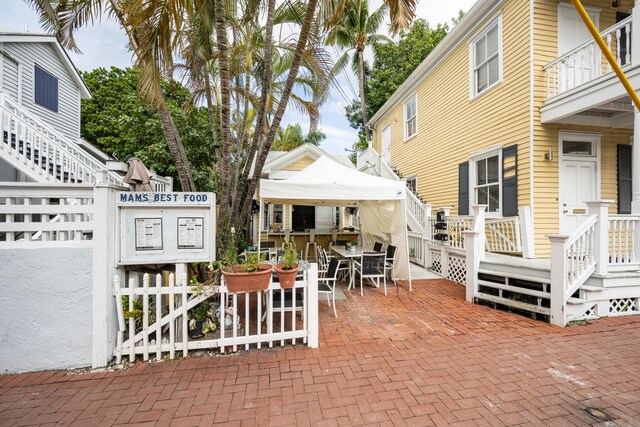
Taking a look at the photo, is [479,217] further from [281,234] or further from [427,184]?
[281,234]

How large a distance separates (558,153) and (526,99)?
1.47 m

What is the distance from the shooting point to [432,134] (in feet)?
34.4

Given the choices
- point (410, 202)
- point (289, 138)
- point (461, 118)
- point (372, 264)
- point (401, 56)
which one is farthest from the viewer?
Result: point (289, 138)

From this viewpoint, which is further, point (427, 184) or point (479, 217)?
point (427, 184)

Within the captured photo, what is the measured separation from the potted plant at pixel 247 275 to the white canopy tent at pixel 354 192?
2.06 meters

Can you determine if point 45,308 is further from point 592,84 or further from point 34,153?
point 592,84

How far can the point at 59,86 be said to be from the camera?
1116 centimetres

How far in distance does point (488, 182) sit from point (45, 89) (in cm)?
1592

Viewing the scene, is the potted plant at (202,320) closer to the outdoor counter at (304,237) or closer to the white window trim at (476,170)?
the outdoor counter at (304,237)

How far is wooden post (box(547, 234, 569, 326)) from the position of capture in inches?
165

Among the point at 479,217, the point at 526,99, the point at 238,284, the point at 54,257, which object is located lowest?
the point at 238,284

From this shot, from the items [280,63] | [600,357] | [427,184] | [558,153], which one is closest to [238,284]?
[600,357]

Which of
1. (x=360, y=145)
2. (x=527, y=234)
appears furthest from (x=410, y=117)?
(x=360, y=145)

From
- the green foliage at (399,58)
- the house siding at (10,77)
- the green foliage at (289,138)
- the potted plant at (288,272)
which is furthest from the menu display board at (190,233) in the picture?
the green foliage at (289,138)
